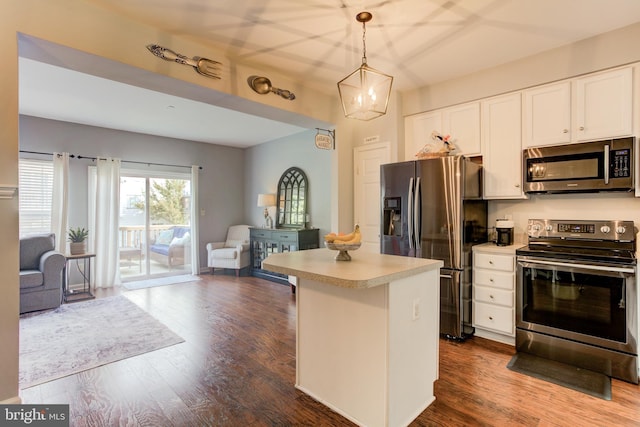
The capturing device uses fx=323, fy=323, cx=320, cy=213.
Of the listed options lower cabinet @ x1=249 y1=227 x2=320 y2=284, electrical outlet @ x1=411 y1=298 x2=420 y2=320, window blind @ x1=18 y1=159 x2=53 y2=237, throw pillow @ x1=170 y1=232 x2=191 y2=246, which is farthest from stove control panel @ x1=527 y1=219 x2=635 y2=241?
window blind @ x1=18 y1=159 x2=53 y2=237

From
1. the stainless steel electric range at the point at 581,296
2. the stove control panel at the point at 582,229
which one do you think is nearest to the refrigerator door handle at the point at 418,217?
the stainless steel electric range at the point at 581,296

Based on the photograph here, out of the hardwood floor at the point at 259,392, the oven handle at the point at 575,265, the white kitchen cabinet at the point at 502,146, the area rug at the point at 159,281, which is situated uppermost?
the white kitchen cabinet at the point at 502,146

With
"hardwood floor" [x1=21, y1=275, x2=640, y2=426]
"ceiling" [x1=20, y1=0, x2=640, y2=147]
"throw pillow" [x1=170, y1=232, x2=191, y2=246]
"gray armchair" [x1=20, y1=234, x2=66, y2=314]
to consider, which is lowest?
"hardwood floor" [x1=21, y1=275, x2=640, y2=426]

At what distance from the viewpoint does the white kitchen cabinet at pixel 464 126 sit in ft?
11.0

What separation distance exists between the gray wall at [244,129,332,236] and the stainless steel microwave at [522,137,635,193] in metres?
3.05

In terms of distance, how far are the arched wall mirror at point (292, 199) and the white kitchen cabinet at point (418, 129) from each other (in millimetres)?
2308

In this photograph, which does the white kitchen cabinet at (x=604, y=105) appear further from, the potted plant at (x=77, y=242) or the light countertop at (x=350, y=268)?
the potted plant at (x=77, y=242)

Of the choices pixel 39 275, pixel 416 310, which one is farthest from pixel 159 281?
pixel 416 310

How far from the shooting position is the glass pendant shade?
6.72 feet

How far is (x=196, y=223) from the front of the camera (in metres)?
6.34

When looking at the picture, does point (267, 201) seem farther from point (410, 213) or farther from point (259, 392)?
point (259, 392)

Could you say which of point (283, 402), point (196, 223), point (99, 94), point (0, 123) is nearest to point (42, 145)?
point (99, 94)

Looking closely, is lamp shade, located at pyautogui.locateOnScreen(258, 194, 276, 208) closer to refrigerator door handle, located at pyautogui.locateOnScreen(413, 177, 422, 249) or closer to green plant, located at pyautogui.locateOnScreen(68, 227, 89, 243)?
green plant, located at pyautogui.locateOnScreen(68, 227, 89, 243)

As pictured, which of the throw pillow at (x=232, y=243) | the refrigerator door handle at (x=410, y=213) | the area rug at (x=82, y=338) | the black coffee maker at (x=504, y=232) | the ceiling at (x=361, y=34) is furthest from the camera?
the throw pillow at (x=232, y=243)
